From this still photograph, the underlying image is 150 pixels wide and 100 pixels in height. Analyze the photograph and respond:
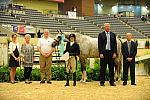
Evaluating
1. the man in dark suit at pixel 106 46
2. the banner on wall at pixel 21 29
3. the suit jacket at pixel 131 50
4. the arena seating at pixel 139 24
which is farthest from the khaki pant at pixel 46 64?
the arena seating at pixel 139 24

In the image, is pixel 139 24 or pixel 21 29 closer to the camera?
pixel 21 29

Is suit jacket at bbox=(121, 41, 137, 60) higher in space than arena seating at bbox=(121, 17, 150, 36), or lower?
lower

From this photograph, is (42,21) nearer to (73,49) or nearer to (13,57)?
(13,57)

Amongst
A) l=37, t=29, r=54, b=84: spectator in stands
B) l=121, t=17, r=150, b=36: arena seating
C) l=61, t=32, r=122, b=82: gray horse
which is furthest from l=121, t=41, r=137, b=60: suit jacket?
l=121, t=17, r=150, b=36: arena seating

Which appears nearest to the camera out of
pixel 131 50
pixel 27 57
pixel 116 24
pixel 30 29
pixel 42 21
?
pixel 131 50

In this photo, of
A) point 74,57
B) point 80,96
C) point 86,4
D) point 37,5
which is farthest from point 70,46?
point 86,4

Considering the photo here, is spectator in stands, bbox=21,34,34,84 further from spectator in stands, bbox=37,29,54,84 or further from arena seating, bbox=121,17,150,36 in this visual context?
arena seating, bbox=121,17,150,36

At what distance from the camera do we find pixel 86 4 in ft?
149

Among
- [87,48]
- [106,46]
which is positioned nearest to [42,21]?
[87,48]

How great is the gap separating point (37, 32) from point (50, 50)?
742 inches

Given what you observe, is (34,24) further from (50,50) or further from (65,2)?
(50,50)

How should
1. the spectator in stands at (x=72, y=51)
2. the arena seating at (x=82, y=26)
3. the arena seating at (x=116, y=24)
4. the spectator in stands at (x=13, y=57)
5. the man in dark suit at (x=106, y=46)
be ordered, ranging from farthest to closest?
the arena seating at (x=116, y=24)
the arena seating at (x=82, y=26)
the spectator in stands at (x=13, y=57)
the spectator in stands at (x=72, y=51)
the man in dark suit at (x=106, y=46)

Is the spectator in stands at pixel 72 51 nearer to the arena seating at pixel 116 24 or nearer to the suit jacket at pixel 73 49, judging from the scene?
the suit jacket at pixel 73 49

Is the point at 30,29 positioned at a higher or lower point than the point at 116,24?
lower
